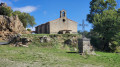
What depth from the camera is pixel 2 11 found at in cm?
3947

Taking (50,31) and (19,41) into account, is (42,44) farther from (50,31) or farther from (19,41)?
(50,31)

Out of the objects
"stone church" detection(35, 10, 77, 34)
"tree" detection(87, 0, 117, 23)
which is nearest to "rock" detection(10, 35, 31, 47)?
"stone church" detection(35, 10, 77, 34)

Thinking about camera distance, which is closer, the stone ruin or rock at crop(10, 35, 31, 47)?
the stone ruin

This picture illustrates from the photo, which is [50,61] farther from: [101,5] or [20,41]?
[101,5]

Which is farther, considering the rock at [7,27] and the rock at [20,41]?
the rock at [7,27]

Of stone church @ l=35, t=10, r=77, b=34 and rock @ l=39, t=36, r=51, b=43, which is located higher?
stone church @ l=35, t=10, r=77, b=34

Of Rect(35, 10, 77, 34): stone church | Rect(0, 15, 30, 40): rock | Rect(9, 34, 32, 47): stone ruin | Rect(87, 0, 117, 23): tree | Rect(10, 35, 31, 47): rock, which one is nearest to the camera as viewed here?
Rect(9, 34, 32, 47): stone ruin

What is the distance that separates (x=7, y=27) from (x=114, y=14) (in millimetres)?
27439

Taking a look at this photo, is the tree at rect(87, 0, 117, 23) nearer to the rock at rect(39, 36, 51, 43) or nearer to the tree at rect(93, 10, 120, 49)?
A: the tree at rect(93, 10, 120, 49)

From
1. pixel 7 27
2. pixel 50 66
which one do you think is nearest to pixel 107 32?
pixel 50 66

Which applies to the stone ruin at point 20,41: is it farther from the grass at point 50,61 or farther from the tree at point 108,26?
the tree at point 108,26

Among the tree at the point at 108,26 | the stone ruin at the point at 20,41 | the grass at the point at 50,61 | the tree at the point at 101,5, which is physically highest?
the tree at the point at 101,5

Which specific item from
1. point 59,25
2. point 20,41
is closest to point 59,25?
point 59,25

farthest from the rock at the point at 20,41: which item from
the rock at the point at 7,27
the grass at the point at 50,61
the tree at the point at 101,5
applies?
the tree at the point at 101,5
